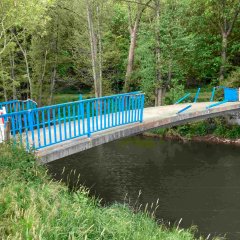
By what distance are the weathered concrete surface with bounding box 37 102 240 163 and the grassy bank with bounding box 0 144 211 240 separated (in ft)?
5.06

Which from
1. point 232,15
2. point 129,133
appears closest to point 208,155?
point 129,133

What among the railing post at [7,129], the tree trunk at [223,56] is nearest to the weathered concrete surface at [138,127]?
the railing post at [7,129]

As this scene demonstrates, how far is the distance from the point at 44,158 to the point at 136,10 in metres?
19.8

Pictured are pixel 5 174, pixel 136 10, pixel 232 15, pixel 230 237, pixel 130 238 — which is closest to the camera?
pixel 130 238

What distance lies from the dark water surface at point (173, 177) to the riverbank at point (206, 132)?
121 cm

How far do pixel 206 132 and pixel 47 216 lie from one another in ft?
57.0

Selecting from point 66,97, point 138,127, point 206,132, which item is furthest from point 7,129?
point 66,97

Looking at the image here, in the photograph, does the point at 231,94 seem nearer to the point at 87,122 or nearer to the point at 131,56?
the point at 131,56

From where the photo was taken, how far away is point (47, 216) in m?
5.07

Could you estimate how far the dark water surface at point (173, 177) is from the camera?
10406mm

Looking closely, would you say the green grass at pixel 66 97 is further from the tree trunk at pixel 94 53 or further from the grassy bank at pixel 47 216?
the grassy bank at pixel 47 216

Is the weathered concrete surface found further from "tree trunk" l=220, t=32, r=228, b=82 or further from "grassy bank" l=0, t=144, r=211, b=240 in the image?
"tree trunk" l=220, t=32, r=228, b=82

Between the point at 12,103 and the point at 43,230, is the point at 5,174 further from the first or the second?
the point at 12,103

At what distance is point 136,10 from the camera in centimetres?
2580
